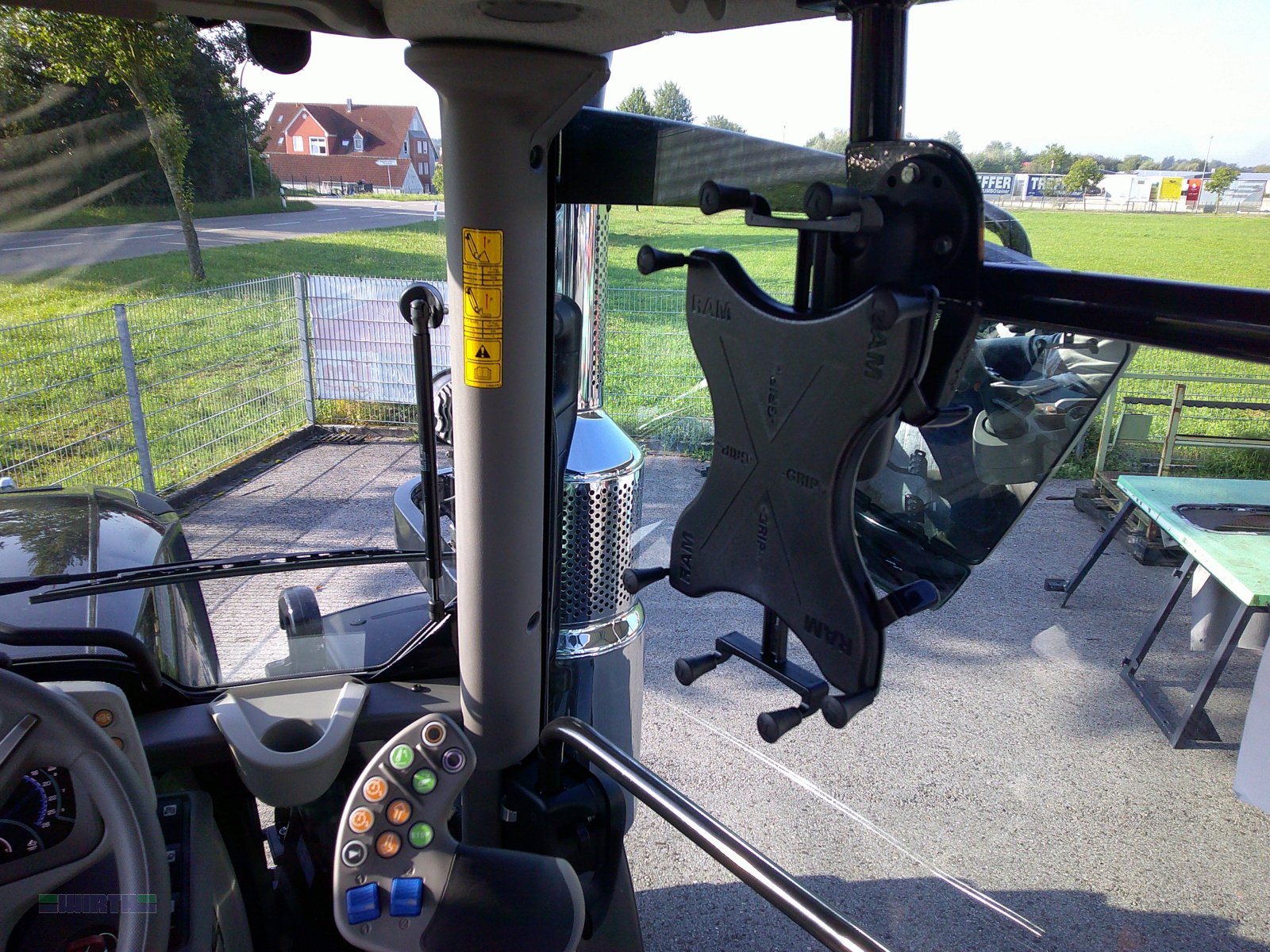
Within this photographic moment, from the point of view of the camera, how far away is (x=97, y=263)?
3.77 feet

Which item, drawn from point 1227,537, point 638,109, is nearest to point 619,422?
point 638,109

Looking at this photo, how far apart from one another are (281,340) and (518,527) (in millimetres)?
550

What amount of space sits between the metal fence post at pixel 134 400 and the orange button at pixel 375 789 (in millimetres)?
771

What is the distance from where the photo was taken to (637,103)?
1.26m

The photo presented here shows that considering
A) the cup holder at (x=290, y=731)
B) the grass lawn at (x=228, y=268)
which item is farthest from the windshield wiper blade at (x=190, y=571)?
the grass lawn at (x=228, y=268)

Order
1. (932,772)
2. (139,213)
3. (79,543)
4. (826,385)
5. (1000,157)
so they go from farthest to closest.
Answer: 1. (932,772)
2. (79,543)
3. (139,213)
4. (1000,157)
5. (826,385)

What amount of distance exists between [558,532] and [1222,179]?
102 cm

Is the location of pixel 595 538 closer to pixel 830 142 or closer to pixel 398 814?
pixel 398 814

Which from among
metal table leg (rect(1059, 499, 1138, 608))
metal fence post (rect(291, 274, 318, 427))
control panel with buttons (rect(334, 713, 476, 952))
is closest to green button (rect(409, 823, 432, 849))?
control panel with buttons (rect(334, 713, 476, 952))

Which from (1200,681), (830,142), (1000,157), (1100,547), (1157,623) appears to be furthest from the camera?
(1100,547)

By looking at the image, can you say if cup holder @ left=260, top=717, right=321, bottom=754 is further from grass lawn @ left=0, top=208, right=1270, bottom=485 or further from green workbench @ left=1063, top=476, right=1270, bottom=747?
green workbench @ left=1063, top=476, right=1270, bottom=747

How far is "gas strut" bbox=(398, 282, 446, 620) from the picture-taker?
1.34m

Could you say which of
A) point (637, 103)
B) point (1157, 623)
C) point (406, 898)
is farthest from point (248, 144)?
point (1157, 623)

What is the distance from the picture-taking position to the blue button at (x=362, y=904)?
1.28 metres
